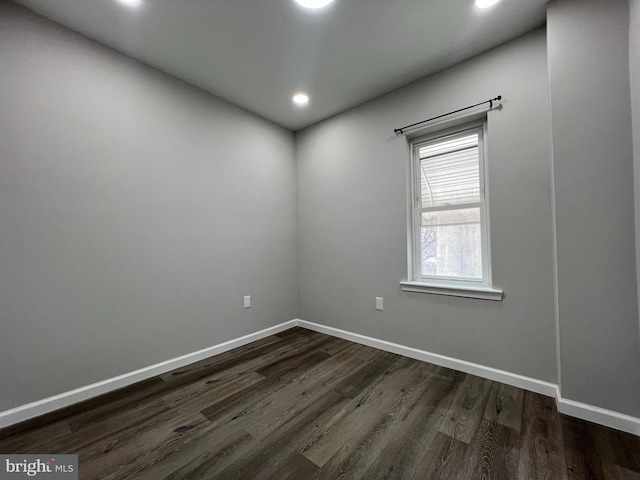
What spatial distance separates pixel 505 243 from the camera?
2.08 meters

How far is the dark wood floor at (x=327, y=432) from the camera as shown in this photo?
130cm

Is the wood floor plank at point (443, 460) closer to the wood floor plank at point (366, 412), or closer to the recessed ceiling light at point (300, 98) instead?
the wood floor plank at point (366, 412)

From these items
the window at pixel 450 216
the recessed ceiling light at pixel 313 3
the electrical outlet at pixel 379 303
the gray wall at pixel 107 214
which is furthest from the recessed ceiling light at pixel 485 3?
the electrical outlet at pixel 379 303

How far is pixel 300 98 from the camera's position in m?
2.81

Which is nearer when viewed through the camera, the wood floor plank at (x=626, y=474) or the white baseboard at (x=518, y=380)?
the wood floor plank at (x=626, y=474)

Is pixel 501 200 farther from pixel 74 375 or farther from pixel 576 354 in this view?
pixel 74 375

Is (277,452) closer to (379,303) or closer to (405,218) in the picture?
(379,303)

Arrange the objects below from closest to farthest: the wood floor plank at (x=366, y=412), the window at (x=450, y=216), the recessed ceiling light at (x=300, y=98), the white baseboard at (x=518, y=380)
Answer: the wood floor plank at (x=366, y=412)
the white baseboard at (x=518, y=380)
the window at (x=450, y=216)
the recessed ceiling light at (x=300, y=98)

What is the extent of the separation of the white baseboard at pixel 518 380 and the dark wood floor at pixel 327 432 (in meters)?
0.05

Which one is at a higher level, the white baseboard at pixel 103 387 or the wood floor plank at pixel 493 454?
the white baseboard at pixel 103 387

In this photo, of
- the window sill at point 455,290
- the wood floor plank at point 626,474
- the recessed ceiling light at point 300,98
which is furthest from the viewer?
the recessed ceiling light at point 300,98

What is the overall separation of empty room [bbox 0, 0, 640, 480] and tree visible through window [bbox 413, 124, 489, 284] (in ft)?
0.06

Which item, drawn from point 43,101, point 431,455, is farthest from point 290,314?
point 43,101

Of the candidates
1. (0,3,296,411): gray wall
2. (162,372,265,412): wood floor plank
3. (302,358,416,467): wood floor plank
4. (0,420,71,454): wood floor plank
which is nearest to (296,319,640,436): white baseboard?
(302,358,416,467): wood floor plank
